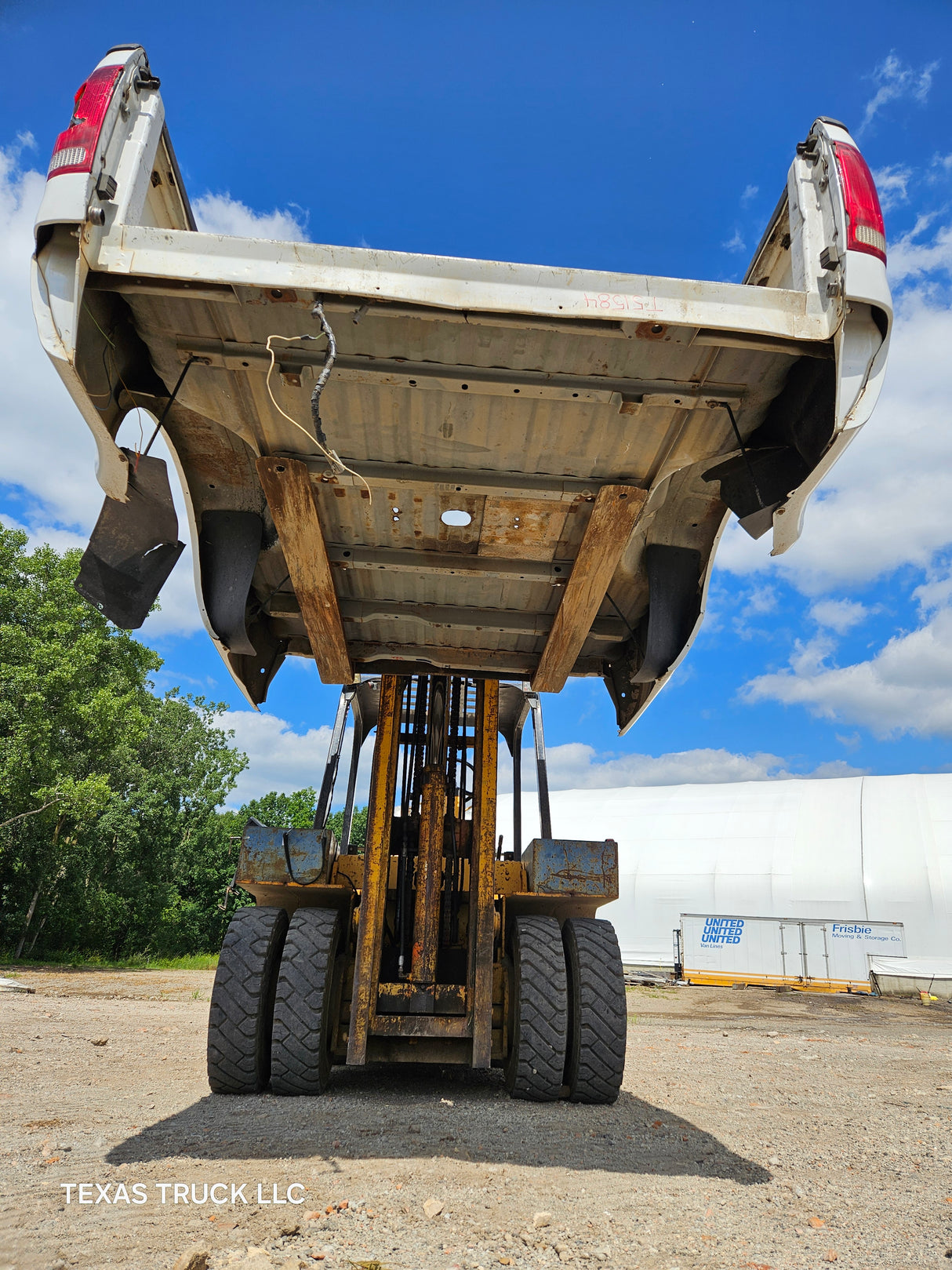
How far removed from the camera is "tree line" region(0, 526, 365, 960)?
66.1 feet

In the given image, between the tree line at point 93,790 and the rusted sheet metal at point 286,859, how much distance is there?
446 inches

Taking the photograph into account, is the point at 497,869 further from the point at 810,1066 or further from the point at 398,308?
the point at 810,1066

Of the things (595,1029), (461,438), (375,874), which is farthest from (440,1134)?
(461,438)

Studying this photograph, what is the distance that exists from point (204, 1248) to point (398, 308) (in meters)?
3.03

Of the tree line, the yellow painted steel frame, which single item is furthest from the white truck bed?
the tree line

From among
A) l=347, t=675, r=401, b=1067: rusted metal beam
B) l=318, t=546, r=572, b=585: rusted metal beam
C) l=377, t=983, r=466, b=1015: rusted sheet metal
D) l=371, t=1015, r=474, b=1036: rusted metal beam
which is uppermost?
l=318, t=546, r=572, b=585: rusted metal beam

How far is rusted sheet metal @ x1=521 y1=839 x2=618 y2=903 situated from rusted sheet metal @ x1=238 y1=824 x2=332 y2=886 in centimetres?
142


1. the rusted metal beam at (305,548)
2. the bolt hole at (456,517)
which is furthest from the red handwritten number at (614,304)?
the rusted metal beam at (305,548)

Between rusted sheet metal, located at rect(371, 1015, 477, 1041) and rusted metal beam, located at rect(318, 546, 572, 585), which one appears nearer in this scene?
rusted metal beam, located at rect(318, 546, 572, 585)

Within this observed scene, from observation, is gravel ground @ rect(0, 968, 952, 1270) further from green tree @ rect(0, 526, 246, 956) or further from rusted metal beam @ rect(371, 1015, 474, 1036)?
green tree @ rect(0, 526, 246, 956)

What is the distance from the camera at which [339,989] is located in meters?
5.39

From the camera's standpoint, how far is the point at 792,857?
27.8 meters

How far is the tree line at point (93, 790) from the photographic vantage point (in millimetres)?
20141

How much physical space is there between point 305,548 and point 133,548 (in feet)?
2.62
